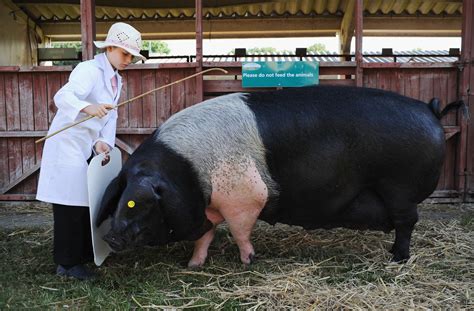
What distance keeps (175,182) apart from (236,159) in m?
0.43

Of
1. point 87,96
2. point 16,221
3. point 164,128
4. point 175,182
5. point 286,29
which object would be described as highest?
point 286,29

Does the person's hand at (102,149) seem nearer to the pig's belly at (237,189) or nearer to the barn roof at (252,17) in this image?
the pig's belly at (237,189)

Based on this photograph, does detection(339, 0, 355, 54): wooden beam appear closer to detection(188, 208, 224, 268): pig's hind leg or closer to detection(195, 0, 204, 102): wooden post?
detection(195, 0, 204, 102): wooden post

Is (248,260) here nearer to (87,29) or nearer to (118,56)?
(118,56)

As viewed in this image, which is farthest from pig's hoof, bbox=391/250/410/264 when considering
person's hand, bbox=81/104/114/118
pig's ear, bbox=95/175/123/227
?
person's hand, bbox=81/104/114/118

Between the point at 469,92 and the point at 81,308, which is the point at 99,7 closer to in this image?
the point at 469,92

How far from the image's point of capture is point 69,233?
11.4 feet

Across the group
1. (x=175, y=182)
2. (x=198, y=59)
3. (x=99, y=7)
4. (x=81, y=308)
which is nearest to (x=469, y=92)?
(x=198, y=59)

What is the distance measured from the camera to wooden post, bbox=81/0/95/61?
5.98 metres

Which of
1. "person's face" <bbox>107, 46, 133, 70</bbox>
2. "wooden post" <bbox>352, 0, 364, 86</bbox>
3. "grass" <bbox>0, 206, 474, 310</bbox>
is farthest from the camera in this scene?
"wooden post" <bbox>352, 0, 364, 86</bbox>

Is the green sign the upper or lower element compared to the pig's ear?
upper

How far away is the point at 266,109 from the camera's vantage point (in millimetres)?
3605

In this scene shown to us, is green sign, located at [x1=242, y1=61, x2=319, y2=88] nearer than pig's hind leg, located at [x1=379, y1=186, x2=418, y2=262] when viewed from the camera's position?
No

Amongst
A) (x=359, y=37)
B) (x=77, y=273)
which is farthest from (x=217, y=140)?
(x=359, y=37)
